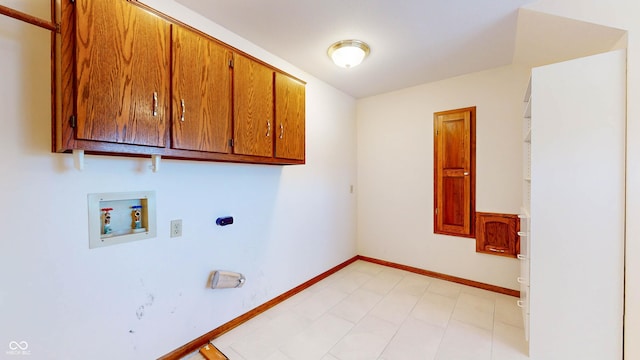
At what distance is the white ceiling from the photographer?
1.83m

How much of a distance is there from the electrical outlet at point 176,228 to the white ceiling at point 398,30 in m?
1.59

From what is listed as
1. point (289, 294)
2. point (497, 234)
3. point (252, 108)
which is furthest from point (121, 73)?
point (497, 234)

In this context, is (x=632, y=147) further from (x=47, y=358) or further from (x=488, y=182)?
(x=47, y=358)

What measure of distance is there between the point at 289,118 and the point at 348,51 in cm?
82

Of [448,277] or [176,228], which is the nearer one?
[176,228]

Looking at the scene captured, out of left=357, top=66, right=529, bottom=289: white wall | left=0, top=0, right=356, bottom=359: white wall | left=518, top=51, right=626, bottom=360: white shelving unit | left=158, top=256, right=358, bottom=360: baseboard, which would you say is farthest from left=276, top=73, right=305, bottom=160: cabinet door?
left=518, top=51, right=626, bottom=360: white shelving unit

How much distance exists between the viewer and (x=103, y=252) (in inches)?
59.8

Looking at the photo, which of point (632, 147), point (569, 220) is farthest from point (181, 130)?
point (632, 147)

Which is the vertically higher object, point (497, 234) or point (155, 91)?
point (155, 91)

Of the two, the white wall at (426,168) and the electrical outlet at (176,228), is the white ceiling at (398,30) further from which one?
the electrical outlet at (176,228)

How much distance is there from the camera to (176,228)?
186cm

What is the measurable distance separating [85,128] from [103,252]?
0.77 meters

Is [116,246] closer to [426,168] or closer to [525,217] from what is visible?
[525,217]

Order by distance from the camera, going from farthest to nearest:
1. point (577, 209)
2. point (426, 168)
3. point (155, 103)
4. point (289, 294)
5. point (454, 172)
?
point (426, 168) → point (454, 172) → point (289, 294) → point (577, 209) → point (155, 103)
